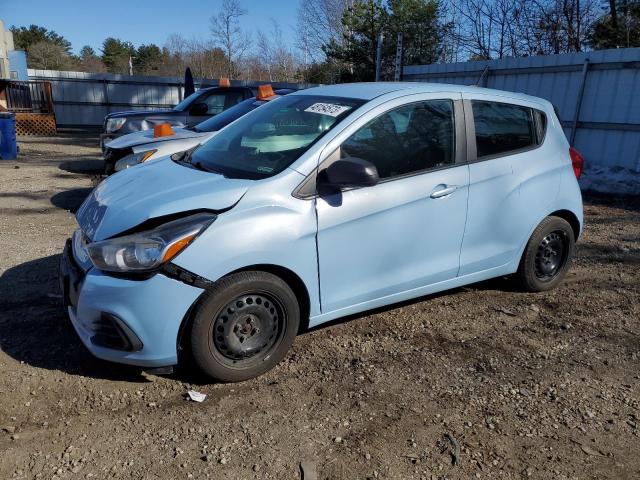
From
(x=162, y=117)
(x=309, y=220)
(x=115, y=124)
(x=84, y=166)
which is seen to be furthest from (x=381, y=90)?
(x=84, y=166)

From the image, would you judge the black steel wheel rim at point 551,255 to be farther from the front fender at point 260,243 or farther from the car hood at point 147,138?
the car hood at point 147,138

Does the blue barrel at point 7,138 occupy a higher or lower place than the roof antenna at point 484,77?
lower

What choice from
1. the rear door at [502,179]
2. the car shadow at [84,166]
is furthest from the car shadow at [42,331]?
the car shadow at [84,166]

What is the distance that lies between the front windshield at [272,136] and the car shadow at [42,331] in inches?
57.4

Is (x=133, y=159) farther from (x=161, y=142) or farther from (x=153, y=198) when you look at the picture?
(x=153, y=198)

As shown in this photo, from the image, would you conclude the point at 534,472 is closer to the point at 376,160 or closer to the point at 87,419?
the point at 376,160

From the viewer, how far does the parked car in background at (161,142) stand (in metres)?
6.75

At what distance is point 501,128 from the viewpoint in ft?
13.4

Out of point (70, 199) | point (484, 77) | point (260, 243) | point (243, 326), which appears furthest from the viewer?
point (484, 77)

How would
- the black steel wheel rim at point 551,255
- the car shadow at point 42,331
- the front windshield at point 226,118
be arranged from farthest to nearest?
the front windshield at point 226,118, the black steel wheel rim at point 551,255, the car shadow at point 42,331

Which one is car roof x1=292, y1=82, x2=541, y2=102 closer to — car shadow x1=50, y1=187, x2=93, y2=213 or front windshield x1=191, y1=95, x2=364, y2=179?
front windshield x1=191, y1=95, x2=364, y2=179

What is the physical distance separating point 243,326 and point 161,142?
458cm

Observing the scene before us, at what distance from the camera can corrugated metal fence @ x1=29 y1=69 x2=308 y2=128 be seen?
22.1 m

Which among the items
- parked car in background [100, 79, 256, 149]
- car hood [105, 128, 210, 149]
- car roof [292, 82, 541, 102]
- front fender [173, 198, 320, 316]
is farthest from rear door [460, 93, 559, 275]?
parked car in background [100, 79, 256, 149]
